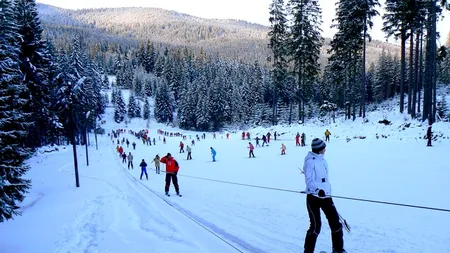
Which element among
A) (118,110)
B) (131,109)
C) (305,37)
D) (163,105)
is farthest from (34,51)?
(131,109)

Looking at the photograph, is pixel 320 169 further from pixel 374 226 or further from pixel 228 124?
pixel 228 124

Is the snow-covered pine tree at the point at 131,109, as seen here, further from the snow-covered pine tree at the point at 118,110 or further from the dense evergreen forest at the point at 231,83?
the snow-covered pine tree at the point at 118,110

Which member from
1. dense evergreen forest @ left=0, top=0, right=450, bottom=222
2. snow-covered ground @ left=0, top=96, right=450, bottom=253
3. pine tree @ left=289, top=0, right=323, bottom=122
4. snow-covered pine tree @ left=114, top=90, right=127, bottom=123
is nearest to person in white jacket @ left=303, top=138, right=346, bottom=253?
snow-covered ground @ left=0, top=96, right=450, bottom=253

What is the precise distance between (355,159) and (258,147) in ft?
46.2

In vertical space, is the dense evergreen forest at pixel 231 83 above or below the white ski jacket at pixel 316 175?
above

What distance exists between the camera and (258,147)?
33.2 meters

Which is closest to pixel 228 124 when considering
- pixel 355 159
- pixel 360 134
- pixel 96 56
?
pixel 360 134

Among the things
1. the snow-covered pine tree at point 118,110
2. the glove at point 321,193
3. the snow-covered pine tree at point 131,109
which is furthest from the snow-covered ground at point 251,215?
the snow-covered pine tree at point 131,109

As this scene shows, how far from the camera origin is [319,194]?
5.00 metres

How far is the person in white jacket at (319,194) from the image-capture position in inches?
198

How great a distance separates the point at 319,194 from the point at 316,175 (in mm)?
300

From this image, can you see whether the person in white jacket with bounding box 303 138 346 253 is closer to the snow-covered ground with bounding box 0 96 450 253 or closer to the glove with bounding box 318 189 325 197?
the glove with bounding box 318 189 325 197

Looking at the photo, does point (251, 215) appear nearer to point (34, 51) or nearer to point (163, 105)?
point (34, 51)

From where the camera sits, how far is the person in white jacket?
5.03 meters
